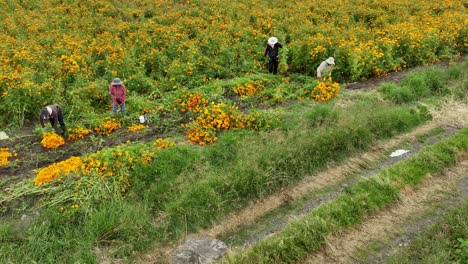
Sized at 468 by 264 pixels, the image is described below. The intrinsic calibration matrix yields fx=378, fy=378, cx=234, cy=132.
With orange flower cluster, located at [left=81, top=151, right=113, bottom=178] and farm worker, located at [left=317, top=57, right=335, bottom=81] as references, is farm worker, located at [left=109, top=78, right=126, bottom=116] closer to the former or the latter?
orange flower cluster, located at [left=81, top=151, right=113, bottom=178]

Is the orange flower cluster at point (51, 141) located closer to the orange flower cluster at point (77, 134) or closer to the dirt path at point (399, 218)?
the orange flower cluster at point (77, 134)

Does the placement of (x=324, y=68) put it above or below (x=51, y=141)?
above

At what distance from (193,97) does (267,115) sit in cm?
221

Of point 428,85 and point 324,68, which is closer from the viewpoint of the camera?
point 324,68

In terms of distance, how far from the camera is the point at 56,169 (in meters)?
7.67

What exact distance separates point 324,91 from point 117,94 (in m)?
5.76

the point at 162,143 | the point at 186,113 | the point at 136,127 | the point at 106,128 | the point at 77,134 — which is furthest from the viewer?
the point at 186,113

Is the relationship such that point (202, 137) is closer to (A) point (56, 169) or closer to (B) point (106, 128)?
(B) point (106, 128)

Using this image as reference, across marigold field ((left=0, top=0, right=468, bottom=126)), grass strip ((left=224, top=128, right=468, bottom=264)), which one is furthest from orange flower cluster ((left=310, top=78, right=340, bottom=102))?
grass strip ((left=224, top=128, right=468, bottom=264))

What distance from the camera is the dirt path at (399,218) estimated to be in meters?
6.29

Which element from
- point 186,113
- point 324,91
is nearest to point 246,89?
point 186,113

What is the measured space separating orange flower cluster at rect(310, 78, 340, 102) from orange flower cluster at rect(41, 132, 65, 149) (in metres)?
6.89

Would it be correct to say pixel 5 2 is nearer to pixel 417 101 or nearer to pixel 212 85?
pixel 212 85

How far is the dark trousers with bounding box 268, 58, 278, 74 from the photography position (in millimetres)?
12570
